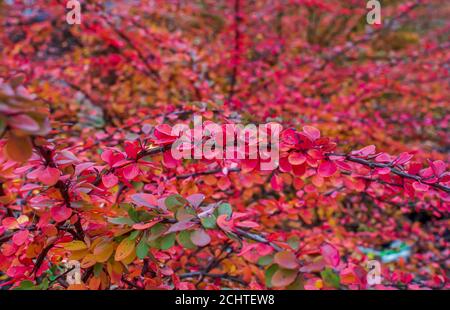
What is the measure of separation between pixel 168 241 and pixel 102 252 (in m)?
0.17

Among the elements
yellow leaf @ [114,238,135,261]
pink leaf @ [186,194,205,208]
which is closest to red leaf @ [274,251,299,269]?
pink leaf @ [186,194,205,208]

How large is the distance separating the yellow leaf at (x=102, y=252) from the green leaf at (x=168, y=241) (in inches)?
5.6

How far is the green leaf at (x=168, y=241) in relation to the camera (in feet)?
2.75

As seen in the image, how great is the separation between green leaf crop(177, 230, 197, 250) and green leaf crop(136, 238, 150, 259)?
8 centimetres

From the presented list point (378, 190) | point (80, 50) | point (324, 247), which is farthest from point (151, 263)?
point (80, 50)

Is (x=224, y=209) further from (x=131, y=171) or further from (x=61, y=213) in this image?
(x=61, y=213)

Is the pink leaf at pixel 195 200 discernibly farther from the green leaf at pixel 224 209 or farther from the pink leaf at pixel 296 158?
the pink leaf at pixel 296 158

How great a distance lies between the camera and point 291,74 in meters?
Result: 3.54

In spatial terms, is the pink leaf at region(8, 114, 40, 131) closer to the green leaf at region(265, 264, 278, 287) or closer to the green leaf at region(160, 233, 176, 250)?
the green leaf at region(160, 233, 176, 250)

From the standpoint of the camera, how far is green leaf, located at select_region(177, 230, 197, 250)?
828mm

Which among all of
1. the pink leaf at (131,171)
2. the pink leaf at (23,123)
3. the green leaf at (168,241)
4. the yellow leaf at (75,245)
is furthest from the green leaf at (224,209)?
the pink leaf at (23,123)

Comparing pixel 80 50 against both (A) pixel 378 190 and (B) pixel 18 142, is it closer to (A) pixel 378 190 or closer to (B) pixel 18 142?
(A) pixel 378 190

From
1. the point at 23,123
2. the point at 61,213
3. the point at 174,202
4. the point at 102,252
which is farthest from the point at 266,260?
the point at 23,123
